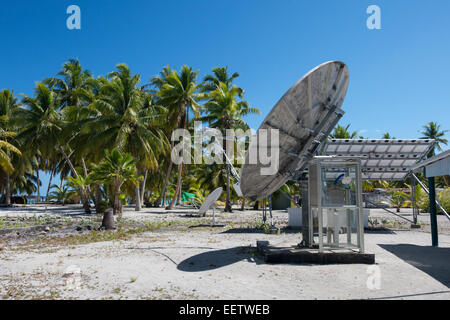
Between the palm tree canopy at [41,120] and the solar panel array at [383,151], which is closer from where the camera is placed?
the solar panel array at [383,151]

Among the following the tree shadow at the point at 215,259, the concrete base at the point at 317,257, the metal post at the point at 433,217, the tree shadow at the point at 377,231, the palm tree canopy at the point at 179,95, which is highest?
the palm tree canopy at the point at 179,95

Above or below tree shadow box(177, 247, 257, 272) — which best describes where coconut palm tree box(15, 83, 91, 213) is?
above

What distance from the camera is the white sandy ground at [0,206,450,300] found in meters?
5.02

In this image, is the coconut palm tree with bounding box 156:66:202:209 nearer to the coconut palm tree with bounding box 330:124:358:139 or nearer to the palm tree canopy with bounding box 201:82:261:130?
the palm tree canopy with bounding box 201:82:261:130

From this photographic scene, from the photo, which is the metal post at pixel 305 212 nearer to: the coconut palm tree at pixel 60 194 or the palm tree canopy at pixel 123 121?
the palm tree canopy at pixel 123 121

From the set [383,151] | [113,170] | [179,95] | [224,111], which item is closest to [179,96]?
[179,95]

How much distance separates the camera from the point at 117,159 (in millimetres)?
21312

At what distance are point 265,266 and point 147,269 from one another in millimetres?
2468

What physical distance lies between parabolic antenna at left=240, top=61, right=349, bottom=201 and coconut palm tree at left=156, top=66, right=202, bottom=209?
24385 millimetres

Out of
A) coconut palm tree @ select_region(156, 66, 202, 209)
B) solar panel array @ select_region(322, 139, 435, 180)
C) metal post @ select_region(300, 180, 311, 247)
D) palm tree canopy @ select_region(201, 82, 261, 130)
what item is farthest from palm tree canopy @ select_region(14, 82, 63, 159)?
metal post @ select_region(300, 180, 311, 247)

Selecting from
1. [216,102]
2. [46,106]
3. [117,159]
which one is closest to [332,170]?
[117,159]

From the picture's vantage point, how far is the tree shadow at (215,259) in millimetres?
6875

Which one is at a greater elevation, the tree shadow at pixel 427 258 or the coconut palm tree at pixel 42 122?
the coconut palm tree at pixel 42 122

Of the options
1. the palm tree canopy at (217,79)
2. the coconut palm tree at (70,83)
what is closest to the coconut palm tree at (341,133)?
the palm tree canopy at (217,79)
